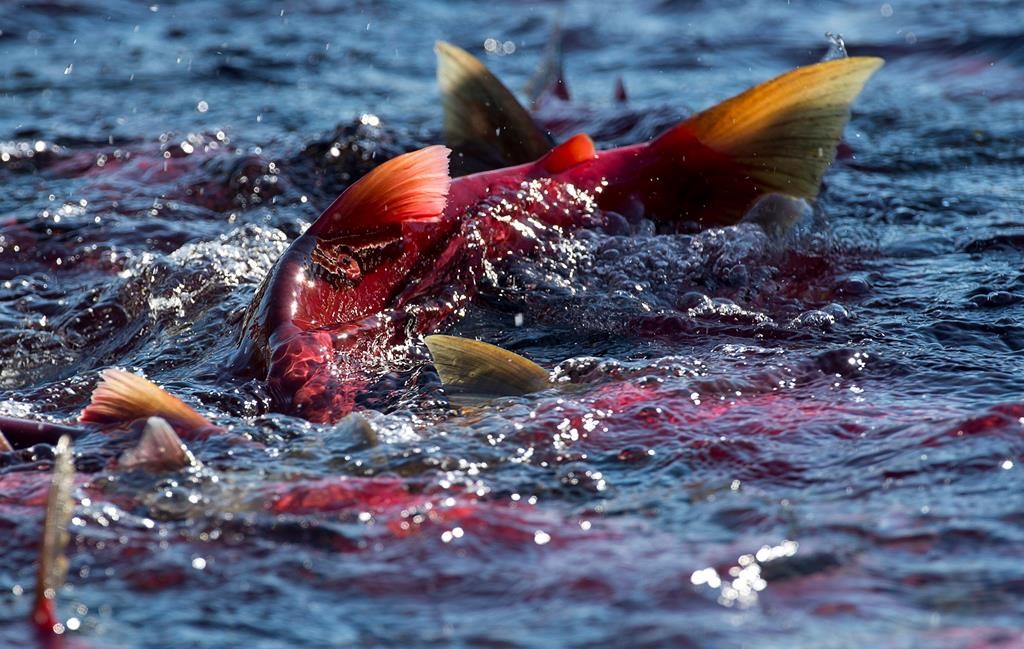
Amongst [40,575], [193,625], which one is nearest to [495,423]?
[193,625]

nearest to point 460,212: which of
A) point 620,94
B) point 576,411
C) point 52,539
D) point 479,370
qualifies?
point 479,370

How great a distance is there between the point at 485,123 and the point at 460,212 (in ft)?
2.69

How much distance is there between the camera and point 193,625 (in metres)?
2.01

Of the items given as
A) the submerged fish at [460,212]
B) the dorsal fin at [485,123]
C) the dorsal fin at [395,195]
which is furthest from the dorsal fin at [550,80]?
the dorsal fin at [395,195]

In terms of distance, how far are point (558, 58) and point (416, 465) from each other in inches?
141

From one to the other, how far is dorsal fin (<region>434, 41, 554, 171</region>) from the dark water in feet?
1.90

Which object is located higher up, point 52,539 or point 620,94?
point 52,539

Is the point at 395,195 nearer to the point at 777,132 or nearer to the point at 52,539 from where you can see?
the point at 777,132

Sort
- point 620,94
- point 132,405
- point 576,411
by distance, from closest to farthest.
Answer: point 132,405 → point 576,411 → point 620,94

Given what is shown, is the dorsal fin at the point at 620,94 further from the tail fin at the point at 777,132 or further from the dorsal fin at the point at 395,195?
the dorsal fin at the point at 395,195

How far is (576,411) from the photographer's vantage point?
8.78 feet

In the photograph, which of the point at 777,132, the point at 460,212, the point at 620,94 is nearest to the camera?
the point at 460,212

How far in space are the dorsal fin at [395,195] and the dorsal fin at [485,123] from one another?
113 centimetres

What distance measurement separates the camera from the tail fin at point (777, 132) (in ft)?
11.7
